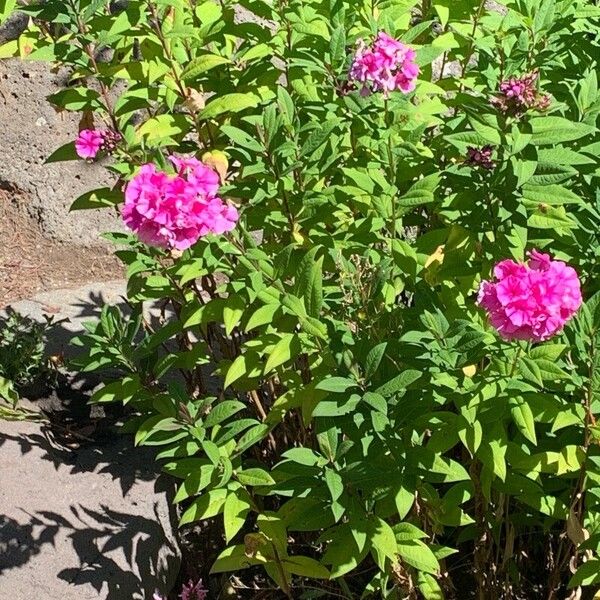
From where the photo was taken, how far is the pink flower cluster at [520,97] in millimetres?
2070

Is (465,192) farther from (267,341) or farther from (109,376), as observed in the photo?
(109,376)

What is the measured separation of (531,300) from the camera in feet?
5.96

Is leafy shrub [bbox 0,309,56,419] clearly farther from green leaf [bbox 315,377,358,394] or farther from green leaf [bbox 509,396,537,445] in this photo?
green leaf [bbox 509,396,537,445]

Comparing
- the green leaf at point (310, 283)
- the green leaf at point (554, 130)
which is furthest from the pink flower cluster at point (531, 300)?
the green leaf at point (310, 283)

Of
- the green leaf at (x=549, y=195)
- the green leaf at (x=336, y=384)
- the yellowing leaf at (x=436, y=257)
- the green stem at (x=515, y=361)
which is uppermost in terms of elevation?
the green leaf at (x=549, y=195)

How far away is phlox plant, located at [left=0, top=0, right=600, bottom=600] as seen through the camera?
2.14m

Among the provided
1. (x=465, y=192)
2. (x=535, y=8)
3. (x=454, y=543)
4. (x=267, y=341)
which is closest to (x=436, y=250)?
(x=465, y=192)

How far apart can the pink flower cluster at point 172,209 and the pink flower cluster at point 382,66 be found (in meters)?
0.45

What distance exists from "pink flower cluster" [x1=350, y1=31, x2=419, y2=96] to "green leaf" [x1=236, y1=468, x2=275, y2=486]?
105cm

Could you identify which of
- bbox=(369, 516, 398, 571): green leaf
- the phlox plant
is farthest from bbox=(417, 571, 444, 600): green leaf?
bbox=(369, 516, 398, 571): green leaf

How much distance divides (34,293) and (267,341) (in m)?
2.47

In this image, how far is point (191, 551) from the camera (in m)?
3.25

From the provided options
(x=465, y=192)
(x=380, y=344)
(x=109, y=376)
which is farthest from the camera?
(x=109, y=376)

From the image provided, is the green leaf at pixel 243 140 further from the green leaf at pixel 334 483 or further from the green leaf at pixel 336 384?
the green leaf at pixel 334 483
